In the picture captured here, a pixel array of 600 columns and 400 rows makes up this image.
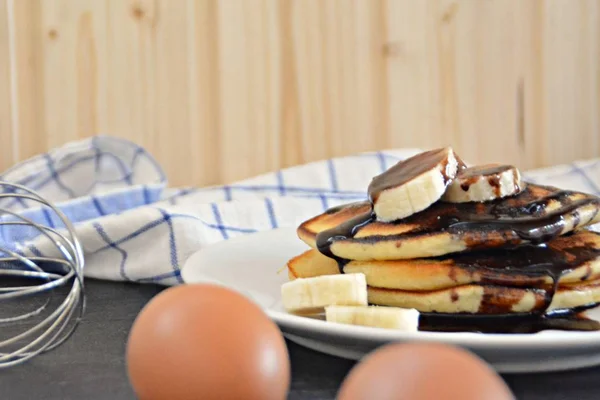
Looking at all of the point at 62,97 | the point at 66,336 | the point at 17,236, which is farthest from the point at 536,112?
the point at 66,336

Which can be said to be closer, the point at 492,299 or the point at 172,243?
the point at 492,299

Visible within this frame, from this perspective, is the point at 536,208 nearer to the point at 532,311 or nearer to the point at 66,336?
the point at 532,311

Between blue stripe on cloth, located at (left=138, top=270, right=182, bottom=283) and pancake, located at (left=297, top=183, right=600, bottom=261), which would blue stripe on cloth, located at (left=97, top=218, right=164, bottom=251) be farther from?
pancake, located at (left=297, top=183, right=600, bottom=261)

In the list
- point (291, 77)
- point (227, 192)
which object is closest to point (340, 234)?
point (227, 192)

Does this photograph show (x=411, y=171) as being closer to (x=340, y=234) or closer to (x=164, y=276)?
(x=340, y=234)

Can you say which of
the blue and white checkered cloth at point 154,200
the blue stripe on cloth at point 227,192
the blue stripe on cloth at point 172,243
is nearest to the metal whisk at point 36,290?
the blue and white checkered cloth at point 154,200

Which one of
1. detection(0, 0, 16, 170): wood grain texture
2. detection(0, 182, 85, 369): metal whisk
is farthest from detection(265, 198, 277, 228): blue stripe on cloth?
detection(0, 0, 16, 170): wood grain texture

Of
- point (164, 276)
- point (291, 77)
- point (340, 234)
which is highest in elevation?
point (291, 77)
